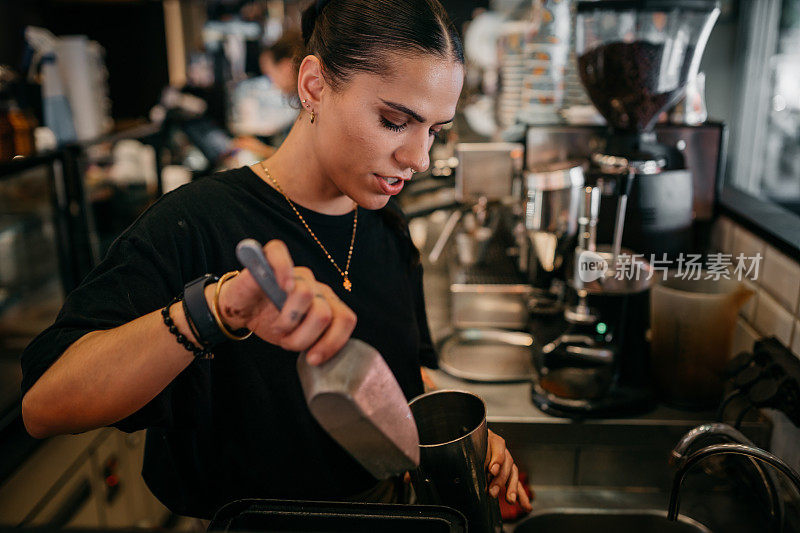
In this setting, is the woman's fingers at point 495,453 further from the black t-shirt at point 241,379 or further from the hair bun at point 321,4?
the hair bun at point 321,4

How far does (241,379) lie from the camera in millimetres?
962

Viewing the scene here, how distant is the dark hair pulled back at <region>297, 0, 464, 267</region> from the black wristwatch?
1.23 feet

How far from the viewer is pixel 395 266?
1159 mm

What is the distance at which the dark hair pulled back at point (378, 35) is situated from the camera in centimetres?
86

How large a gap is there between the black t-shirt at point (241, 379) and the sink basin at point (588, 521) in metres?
0.26

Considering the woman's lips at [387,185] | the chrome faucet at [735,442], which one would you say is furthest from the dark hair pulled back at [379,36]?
the chrome faucet at [735,442]

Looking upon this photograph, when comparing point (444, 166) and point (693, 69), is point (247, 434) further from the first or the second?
point (693, 69)

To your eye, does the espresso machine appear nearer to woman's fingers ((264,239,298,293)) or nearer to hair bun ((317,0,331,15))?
hair bun ((317,0,331,15))

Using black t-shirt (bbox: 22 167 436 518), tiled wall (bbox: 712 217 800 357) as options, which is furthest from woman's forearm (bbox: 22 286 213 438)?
tiled wall (bbox: 712 217 800 357)

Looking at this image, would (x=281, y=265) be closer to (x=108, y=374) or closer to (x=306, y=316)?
(x=306, y=316)

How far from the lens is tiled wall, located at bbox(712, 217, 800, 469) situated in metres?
1.05

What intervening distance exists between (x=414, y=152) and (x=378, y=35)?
16 cm

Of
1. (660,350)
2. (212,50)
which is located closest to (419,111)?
(660,350)

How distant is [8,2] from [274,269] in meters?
4.70
